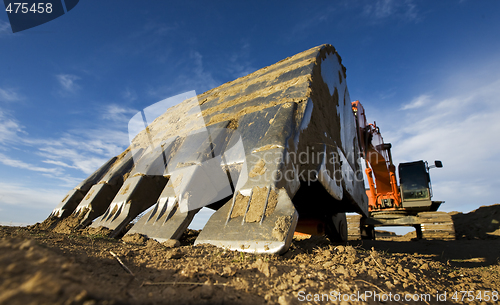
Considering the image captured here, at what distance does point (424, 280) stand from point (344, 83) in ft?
12.0

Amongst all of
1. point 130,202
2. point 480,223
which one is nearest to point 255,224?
point 130,202

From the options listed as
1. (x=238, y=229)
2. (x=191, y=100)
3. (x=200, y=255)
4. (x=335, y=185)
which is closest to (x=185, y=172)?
(x=238, y=229)

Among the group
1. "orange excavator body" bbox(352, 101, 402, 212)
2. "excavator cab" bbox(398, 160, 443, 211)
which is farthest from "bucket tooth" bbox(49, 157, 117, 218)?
"excavator cab" bbox(398, 160, 443, 211)

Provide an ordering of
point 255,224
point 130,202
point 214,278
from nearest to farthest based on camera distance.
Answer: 1. point 214,278
2. point 255,224
3. point 130,202

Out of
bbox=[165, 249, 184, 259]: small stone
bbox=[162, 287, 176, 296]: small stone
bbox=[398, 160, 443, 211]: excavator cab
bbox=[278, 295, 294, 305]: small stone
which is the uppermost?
bbox=[398, 160, 443, 211]: excavator cab

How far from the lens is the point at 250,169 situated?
2.01m

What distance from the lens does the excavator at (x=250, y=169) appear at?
5.79ft

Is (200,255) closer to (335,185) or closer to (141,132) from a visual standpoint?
(335,185)

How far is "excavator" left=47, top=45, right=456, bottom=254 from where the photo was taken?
1.77 metres

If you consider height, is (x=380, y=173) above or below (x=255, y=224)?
above

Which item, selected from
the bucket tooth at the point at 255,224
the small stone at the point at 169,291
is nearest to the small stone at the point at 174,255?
the bucket tooth at the point at 255,224

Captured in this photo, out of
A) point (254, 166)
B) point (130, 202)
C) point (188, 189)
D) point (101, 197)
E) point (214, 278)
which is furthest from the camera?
point (101, 197)

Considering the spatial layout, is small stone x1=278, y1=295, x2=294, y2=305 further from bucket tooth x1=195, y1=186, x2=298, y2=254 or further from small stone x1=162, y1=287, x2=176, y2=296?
bucket tooth x1=195, y1=186, x2=298, y2=254

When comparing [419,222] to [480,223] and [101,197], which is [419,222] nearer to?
[480,223]
